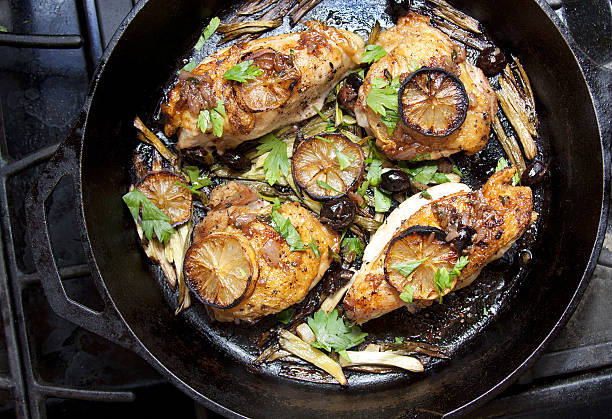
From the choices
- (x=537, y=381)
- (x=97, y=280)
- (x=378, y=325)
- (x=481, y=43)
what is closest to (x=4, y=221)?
(x=97, y=280)

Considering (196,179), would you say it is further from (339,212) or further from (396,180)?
(396,180)

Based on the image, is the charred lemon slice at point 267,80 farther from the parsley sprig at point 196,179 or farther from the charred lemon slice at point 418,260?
the charred lemon slice at point 418,260

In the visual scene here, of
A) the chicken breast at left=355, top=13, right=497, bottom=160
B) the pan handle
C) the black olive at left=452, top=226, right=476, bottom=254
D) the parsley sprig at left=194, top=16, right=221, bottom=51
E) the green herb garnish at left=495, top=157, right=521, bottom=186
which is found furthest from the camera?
the parsley sprig at left=194, top=16, right=221, bottom=51

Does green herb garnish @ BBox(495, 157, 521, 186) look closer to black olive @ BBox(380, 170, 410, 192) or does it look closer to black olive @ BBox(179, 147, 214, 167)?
black olive @ BBox(380, 170, 410, 192)

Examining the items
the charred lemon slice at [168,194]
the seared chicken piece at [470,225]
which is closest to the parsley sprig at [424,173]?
the seared chicken piece at [470,225]

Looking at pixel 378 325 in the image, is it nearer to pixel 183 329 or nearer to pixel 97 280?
pixel 183 329

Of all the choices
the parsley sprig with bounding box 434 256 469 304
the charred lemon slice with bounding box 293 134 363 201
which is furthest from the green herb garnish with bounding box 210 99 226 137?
the parsley sprig with bounding box 434 256 469 304
